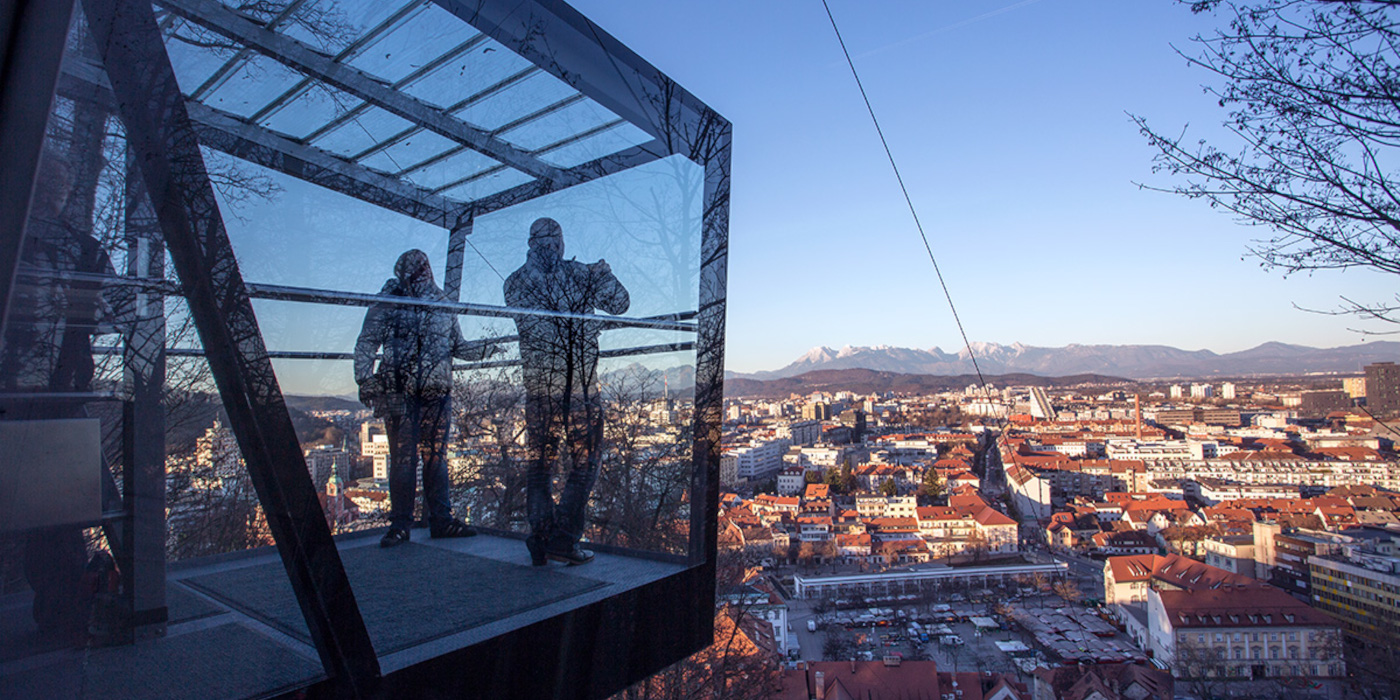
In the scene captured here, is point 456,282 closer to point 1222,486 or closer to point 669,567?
point 669,567

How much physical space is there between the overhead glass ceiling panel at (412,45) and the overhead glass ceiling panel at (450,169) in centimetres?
21

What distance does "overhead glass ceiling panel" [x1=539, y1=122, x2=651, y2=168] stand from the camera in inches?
76.0

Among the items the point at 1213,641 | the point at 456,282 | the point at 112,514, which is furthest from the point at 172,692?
the point at 1213,641

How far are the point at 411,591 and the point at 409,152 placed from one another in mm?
1077

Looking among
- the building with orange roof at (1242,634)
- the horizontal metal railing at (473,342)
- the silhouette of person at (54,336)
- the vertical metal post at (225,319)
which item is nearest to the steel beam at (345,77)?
the vertical metal post at (225,319)

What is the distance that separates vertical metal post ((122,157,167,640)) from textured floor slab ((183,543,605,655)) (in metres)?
0.08

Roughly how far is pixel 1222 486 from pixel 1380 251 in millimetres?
20110

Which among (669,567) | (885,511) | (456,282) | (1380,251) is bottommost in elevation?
(885,511)

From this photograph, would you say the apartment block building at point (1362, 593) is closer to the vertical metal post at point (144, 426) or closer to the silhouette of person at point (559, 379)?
the silhouette of person at point (559, 379)

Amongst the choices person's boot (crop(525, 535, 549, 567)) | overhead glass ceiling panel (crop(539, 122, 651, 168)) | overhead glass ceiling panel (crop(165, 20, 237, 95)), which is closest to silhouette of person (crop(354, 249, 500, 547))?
person's boot (crop(525, 535, 549, 567))

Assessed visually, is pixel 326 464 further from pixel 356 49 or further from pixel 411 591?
pixel 356 49

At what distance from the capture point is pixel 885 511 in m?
22.0

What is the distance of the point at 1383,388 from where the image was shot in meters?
4.34

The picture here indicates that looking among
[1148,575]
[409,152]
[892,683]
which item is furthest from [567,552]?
[1148,575]
